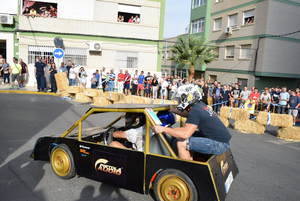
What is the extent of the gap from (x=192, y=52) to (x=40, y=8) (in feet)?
47.3

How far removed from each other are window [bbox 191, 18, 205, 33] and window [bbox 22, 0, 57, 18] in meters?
19.3

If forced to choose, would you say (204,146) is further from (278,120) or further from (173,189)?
(278,120)

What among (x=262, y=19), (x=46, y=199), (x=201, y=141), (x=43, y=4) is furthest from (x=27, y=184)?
(x=262, y=19)

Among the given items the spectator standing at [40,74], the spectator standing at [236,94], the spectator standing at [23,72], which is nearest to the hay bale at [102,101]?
the spectator standing at [40,74]

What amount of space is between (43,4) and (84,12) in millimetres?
3371

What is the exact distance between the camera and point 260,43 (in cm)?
2408

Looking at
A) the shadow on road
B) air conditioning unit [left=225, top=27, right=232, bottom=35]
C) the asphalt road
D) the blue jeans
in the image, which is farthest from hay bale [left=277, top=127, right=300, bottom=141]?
air conditioning unit [left=225, top=27, right=232, bottom=35]

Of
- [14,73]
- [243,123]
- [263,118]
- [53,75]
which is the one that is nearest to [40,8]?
[14,73]

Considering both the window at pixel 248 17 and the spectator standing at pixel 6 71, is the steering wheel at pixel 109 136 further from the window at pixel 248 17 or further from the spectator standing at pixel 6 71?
the window at pixel 248 17

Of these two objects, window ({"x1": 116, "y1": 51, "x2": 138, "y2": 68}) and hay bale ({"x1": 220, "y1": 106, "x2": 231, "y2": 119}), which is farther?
window ({"x1": 116, "y1": 51, "x2": 138, "y2": 68})

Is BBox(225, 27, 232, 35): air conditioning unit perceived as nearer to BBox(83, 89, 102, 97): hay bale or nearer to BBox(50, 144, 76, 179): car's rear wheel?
BBox(83, 89, 102, 97): hay bale

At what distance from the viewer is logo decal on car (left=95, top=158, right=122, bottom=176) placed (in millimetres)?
3851

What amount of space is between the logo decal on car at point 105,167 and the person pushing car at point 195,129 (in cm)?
88

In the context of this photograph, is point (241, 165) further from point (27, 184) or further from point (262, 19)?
point (262, 19)
